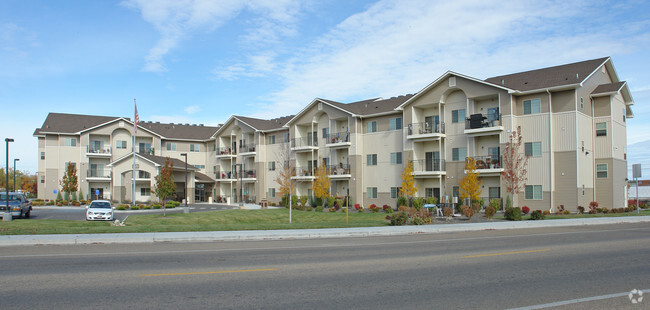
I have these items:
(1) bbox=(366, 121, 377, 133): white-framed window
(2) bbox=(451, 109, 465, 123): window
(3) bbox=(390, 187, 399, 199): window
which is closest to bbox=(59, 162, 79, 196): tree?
(1) bbox=(366, 121, 377, 133): white-framed window

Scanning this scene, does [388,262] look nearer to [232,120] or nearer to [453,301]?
[453,301]

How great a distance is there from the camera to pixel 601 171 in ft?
130

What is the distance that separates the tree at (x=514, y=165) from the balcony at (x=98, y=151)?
48.9 meters

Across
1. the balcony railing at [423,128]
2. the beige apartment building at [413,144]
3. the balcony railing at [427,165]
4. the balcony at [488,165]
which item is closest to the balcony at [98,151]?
the beige apartment building at [413,144]

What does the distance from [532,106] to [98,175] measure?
173 feet

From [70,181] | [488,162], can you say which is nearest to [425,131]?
[488,162]

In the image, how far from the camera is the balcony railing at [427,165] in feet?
144

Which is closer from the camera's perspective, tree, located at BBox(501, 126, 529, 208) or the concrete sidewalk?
the concrete sidewalk

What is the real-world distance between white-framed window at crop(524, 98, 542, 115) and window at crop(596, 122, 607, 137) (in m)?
5.80

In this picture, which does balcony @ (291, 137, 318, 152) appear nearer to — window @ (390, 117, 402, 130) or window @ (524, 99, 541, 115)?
window @ (390, 117, 402, 130)

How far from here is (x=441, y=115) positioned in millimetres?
44312

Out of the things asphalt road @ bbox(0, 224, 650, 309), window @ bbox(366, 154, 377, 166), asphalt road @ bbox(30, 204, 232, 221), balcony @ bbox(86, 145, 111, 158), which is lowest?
asphalt road @ bbox(30, 204, 232, 221)

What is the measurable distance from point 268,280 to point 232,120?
56.0 metres

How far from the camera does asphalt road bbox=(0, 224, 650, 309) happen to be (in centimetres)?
772
